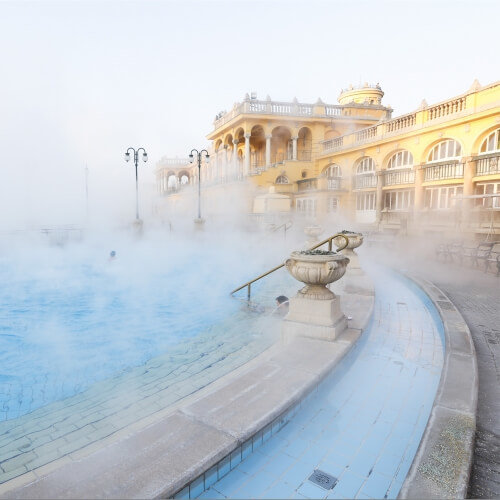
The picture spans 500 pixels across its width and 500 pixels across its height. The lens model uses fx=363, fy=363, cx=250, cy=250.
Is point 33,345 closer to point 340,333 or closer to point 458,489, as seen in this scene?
point 340,333

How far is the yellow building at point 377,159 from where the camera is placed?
17.0 m

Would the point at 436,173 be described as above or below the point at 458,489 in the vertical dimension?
above

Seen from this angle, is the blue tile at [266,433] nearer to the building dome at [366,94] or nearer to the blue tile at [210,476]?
the blue tile at [210,476]

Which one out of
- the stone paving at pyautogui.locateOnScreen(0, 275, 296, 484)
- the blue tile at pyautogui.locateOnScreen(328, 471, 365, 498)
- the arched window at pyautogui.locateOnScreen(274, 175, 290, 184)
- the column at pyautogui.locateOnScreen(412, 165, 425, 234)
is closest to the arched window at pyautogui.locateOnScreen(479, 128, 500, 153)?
the column at pyautogui.locateOnScreen(412, 165, 425, 234)

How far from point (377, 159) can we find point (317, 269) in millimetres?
20575

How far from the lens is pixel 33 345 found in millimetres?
7219

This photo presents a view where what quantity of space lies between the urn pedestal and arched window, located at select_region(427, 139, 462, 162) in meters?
17.4

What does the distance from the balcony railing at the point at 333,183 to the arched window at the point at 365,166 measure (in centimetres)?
141

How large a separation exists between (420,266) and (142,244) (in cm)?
1582

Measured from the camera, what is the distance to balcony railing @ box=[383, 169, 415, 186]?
68.5 feet

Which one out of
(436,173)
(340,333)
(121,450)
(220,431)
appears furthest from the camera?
(436,173)

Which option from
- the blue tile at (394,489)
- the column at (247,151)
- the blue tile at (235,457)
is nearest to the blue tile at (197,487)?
the blue tile at (235,457)

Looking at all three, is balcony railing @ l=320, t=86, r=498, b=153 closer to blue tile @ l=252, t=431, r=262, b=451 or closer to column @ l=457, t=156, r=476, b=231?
column @ l=457, t=156, r=476, b=231

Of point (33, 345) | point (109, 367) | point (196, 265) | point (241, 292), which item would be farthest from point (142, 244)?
point (109, 367)
